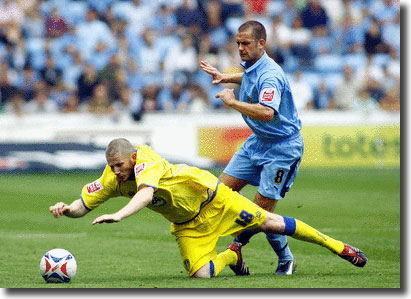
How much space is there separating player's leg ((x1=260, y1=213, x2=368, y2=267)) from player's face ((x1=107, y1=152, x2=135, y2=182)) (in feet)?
4.64

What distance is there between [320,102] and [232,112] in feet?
10.6

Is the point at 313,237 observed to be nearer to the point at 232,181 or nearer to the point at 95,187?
the point at 232,181

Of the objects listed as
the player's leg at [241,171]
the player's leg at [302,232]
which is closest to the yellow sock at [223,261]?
the player's leg at [302,232]

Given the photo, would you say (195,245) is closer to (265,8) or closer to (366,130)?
(366,130)

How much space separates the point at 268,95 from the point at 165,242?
331 centimetres

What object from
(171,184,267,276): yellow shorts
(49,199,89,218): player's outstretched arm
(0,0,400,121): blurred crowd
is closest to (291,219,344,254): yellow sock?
(171,184,267,276): yellow shorts

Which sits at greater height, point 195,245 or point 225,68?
point 225,68

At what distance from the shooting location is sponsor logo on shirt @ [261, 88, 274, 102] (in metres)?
Result: 7.71

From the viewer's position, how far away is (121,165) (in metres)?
6.91

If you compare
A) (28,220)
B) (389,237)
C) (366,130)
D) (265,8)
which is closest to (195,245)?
(389,237)

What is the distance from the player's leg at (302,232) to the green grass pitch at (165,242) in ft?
0.57

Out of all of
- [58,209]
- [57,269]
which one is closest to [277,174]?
[58,209]

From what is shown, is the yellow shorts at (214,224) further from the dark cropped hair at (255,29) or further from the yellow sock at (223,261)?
the dark cropped hair at (255,29)

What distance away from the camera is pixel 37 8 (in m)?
22.4
